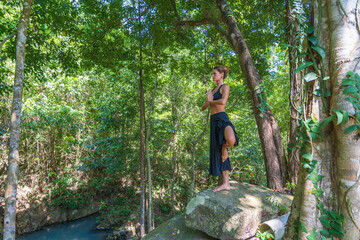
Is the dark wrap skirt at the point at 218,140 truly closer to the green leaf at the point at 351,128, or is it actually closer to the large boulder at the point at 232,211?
the large boulder at the point at 232,211

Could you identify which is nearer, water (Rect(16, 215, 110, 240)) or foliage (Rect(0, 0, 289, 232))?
foliage (Rect(0, 0, 289, 232))

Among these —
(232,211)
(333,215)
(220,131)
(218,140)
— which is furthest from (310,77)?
(232,211)

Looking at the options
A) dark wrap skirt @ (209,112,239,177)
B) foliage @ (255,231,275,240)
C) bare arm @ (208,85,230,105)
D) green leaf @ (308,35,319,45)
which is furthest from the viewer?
dark wrap skirt @ (209,112,239,177)

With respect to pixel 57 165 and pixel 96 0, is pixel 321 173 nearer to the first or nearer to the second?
pixel 96 0

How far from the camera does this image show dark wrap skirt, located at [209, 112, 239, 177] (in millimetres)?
2957

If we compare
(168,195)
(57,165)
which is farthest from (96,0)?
(168,195)

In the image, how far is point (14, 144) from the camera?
3680mm

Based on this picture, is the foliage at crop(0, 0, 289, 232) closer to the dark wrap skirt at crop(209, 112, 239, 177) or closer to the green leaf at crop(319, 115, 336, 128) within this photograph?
the dark wrap skirt at crop(209, 112, 239, 177)

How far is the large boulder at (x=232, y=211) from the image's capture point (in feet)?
8.30

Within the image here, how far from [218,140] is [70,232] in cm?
779

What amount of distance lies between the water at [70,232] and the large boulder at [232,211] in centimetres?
659

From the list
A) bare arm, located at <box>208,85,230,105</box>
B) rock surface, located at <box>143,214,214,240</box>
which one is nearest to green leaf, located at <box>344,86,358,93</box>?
bare arm, located at <box>208,85,230,105</box>

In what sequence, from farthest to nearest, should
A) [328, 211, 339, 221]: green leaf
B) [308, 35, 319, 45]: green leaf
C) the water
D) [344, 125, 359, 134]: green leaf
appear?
the water < [308, 35, 319, 45]: green leaf < [328, 211, 339, 221]: green leaf < [344, 125, 359, 134]: green leaf

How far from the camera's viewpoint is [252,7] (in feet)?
17.5
